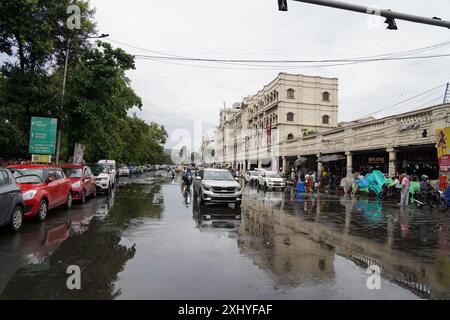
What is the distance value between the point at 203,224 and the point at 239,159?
68.3 m

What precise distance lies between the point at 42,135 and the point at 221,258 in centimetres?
1686

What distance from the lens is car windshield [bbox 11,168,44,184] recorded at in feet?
36.9

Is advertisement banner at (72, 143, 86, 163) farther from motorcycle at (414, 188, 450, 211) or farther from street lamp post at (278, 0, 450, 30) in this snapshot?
motorcycle at (414, 188, 450, 211)

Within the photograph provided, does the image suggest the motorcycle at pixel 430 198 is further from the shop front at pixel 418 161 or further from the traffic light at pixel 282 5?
the traffic light at pixel 282 5

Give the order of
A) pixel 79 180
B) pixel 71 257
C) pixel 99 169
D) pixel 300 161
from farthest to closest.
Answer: pixel 300 161 → pixel 99 169 → pixel 79 180 → pixel 71 257

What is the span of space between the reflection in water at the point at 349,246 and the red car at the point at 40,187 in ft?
20.1

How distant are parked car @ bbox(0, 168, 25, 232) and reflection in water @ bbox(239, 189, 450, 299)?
576 centimetres

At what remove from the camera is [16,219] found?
30.0 feet

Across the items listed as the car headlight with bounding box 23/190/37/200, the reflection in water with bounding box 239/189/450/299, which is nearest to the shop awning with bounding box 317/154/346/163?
the reflection in water with bounding box 239/189/450/299

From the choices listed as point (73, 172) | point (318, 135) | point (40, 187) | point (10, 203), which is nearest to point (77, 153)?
point (73, 172)

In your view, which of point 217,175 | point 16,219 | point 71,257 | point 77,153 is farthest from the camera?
point 77,153

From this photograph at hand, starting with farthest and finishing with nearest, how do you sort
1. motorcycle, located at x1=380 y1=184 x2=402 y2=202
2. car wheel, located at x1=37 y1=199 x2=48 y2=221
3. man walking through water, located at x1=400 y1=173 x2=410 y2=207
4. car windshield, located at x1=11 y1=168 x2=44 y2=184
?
motorcycle, located at x1=380 y1=184 x2=402 y2=202, man walking through water, located at x1=400 y1=173 x2=410 y2=207, car windshield, located at x1=11 y1=168 x2=44 y2=184, car wheel, located at x1=37 y1=199 x2=48 y2=221

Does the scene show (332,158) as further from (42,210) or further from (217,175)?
(42,210)
